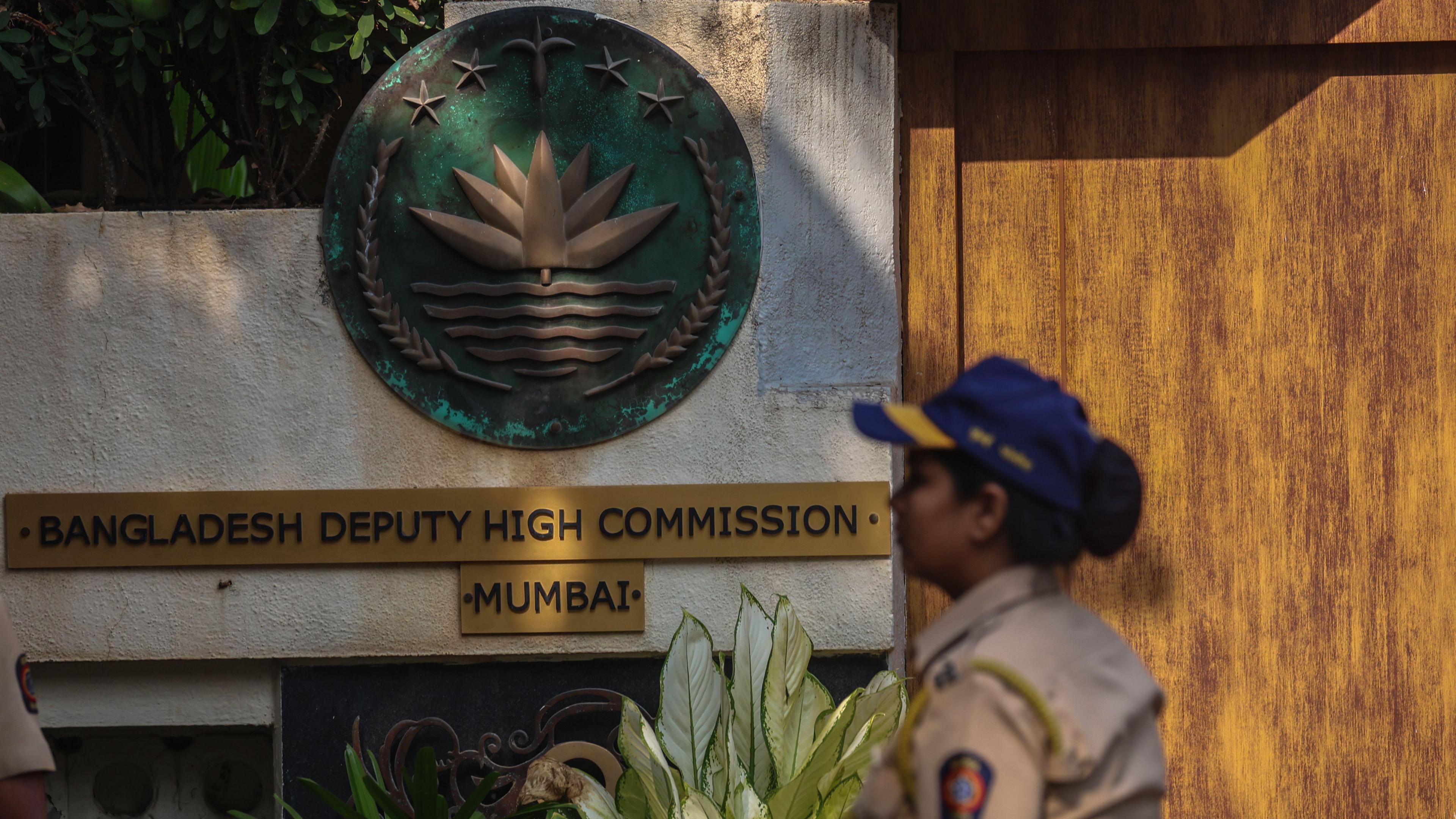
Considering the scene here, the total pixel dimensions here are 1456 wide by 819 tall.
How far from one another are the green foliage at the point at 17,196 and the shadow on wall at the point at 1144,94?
8.93 feet

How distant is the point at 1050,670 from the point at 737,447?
84.1 inches

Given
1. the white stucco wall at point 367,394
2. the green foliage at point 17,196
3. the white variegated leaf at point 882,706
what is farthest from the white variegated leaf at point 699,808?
the green foliage at point 17,196

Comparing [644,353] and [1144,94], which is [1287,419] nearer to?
[1144,94]

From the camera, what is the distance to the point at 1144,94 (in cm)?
385

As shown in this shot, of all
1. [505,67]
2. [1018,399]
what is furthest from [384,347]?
[1018,399]

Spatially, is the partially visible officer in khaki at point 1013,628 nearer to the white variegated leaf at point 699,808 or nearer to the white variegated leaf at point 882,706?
the white variegated leaf at point 699,808

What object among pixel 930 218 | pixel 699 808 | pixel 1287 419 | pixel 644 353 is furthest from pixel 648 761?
A: pixel 1287 419

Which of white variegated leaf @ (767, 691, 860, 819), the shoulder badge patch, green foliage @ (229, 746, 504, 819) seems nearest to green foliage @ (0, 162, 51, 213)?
green foliage @ (229, 746, 504, 819)

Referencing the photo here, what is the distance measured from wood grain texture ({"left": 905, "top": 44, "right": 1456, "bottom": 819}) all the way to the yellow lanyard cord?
2.33m

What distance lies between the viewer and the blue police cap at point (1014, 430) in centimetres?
158

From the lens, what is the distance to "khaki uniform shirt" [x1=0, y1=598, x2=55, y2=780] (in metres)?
2.09

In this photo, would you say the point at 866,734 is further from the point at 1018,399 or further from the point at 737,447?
the point at 1018,399

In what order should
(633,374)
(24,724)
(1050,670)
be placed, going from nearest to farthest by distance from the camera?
(1050,670) < (24,724) < (633,374)

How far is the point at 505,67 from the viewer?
3.71 meters
